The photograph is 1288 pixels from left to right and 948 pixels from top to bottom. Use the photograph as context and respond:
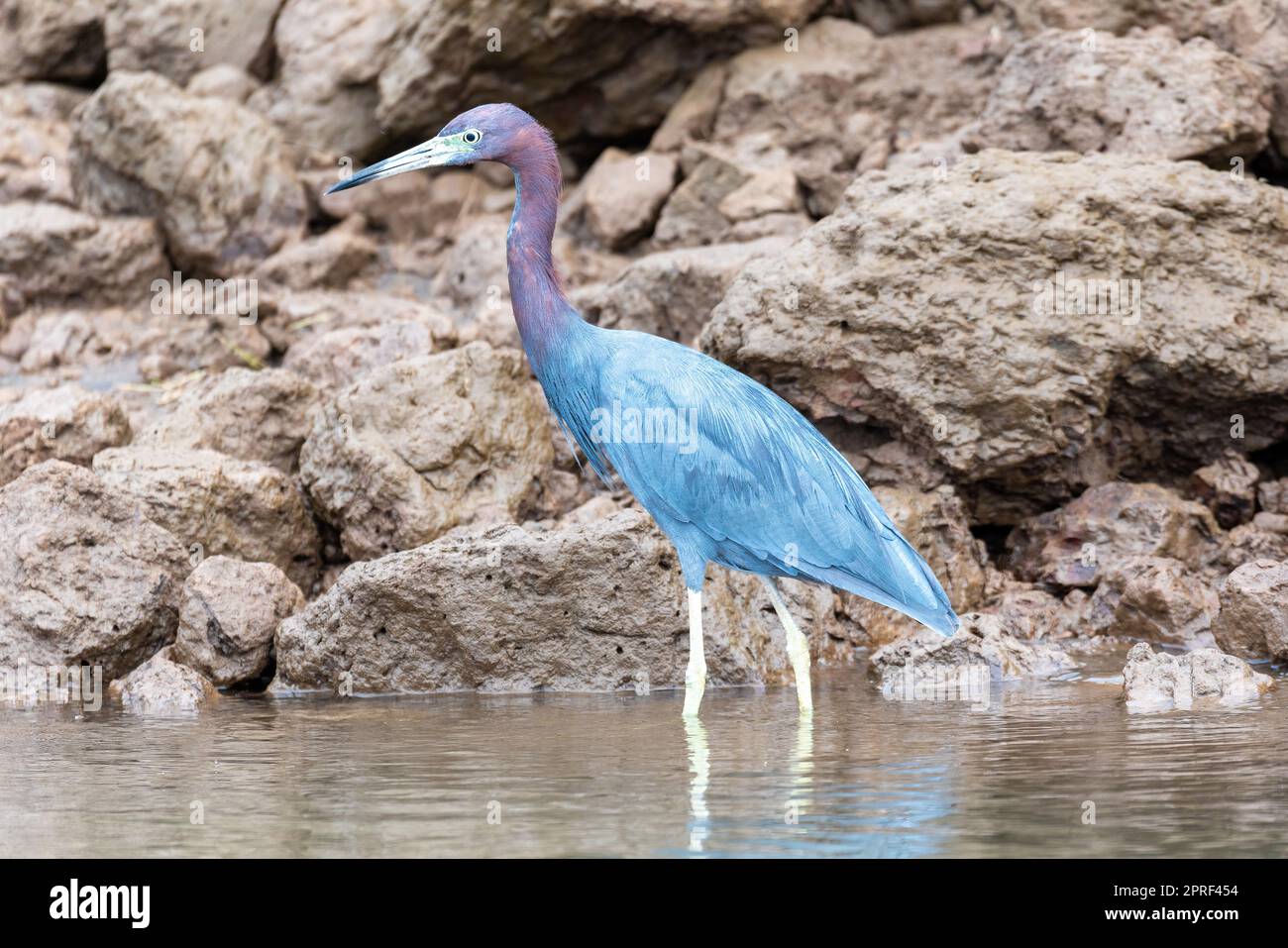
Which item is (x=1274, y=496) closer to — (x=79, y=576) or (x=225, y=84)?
(x=79, y=576)

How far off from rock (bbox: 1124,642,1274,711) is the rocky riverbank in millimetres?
16

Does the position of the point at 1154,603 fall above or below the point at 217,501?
below

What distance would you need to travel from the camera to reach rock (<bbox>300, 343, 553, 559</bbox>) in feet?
32.6

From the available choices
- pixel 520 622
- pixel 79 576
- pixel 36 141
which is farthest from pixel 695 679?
pixel 36 141

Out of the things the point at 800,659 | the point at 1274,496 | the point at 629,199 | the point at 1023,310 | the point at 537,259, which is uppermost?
the point at 629,199

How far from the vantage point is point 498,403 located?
410 inches

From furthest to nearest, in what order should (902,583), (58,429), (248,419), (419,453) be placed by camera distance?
(248,419) < (58,429) < (419,453) < (902,583)

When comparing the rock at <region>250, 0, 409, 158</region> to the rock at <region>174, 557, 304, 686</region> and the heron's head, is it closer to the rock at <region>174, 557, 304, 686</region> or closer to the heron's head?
the heron's head

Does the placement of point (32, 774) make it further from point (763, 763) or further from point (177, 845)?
point (763, 763)

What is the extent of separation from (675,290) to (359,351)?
2.32 metres

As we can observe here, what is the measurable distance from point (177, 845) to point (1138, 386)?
6.88 metres

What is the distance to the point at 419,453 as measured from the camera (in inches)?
396

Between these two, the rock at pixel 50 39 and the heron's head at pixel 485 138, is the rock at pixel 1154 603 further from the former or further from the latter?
the rock at pixel 50 39
